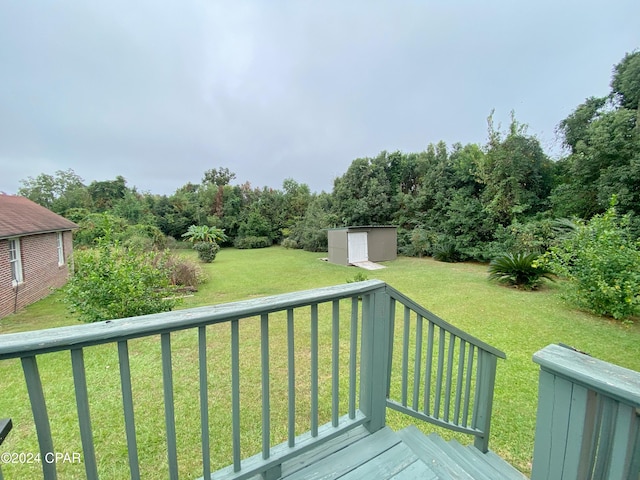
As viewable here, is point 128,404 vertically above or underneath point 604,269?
above

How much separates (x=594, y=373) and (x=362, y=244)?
41.6 feet

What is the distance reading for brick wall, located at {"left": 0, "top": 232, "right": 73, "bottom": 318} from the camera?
6.71 meters

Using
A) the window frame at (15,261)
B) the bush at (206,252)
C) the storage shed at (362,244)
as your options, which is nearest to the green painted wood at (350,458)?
the window frame at (15,261)

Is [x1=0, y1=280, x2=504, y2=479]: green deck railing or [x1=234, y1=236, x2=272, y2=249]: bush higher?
[x1=0, y1=280, x2=504, y2=479]: green deck railing

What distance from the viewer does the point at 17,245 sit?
743 cm

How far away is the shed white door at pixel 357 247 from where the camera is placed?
12938 mm

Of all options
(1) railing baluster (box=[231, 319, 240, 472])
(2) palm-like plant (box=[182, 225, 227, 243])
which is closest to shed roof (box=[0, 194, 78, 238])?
(2) palm-like plant (box=[182, 225, 227, 243])

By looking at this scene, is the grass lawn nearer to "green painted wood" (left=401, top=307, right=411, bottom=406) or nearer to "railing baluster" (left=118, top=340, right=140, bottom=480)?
"green painted wood" (left=401, top=307, right=411, bottom=406)

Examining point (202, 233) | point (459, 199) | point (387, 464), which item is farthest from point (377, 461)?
point (202, 233)

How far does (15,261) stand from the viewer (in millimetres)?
7297

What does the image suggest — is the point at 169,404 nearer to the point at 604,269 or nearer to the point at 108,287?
the point at 108,287

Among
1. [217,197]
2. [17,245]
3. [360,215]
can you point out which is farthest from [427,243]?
[217,197]

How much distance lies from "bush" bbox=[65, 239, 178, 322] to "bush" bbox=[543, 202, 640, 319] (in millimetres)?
8375

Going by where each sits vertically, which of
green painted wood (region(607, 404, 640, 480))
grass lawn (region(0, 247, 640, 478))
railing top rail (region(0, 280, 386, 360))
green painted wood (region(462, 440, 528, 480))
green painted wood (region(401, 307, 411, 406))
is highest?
railing top rail (region(0, 280, 386, 360))
